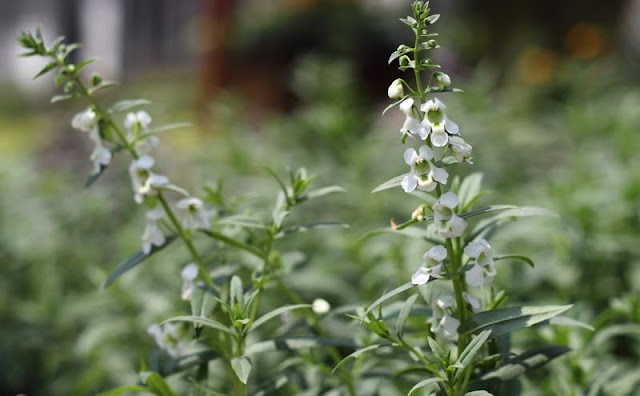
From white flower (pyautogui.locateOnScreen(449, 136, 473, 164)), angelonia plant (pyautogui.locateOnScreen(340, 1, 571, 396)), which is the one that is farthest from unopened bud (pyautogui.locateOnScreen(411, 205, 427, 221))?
white flower (pyautogui.locateOnScreen(449, 136, 473, 164))

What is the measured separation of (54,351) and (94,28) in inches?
494

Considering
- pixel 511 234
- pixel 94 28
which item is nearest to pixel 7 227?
pixel 511 234

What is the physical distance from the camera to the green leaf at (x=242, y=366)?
1.36 meters

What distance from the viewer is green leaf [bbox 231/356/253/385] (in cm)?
136

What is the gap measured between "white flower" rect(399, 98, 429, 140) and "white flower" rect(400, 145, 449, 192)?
25 millimetres

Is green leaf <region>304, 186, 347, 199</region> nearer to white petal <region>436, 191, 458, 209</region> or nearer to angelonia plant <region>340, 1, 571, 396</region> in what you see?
angelonia plant <region>340, 1, 571, 396</region>

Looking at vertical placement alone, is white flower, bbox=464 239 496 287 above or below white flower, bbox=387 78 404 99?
below

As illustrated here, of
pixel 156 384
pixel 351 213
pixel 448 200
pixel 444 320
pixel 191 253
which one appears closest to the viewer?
pixel 448 200

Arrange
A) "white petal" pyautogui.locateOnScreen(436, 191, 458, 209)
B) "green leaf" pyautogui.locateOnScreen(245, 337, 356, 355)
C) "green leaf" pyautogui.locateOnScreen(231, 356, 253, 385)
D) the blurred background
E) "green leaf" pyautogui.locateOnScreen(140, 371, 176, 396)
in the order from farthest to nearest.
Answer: the blurred background, "green leaf" pyautogui.locateOnScreen(245, 337, 356, 355), "green leaf" pyautogui.locateOnScreen(140, 371, 176, 396), "green leaf" pyautogui.locateOnScreen(231, 356, 253, 385), "white petal" pyautogui.locateOnScreen(436, 191, 458, 209)

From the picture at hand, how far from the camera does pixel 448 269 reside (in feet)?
4.52

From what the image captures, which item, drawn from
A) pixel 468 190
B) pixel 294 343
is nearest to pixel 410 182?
pixel 468 190

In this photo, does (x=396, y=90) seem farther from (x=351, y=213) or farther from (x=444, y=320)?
(x=351, y=213)

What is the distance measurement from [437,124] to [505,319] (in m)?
0.37

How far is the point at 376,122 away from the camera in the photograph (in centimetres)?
508
